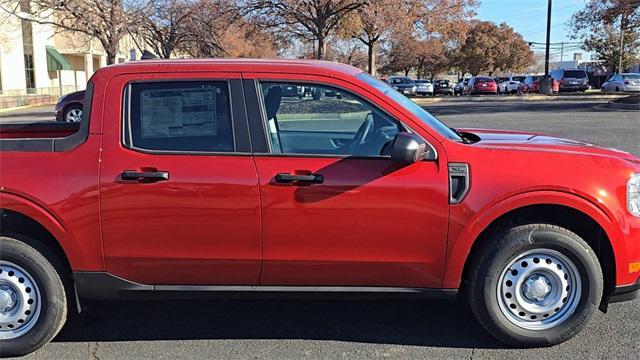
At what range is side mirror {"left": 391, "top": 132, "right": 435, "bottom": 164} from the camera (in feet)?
11.3

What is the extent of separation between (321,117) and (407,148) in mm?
941

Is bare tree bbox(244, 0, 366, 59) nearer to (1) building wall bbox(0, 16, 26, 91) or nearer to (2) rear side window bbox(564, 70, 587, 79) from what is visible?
(1) building wall bbox(0, 16, 26, 91)

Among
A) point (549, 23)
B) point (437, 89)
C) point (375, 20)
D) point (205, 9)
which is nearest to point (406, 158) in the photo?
point (375, 20)

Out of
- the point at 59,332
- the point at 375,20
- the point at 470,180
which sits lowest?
the point at 59,332

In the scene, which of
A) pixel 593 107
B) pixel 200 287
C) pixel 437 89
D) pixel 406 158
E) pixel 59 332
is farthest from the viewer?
pixel 437 89

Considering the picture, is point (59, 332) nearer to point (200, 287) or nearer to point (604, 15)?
point (200, 287)

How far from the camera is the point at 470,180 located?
3.59 meters

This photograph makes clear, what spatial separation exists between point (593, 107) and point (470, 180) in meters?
23.7

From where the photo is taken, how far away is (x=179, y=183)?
356 cm

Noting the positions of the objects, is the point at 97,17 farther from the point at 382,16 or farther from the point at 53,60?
the point at 53,60

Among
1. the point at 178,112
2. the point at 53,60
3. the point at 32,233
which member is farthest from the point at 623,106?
the point at 53,60

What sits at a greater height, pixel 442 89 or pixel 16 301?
pixel 442 89

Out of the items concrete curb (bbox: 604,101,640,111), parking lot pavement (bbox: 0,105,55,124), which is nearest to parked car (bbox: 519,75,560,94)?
concrete curb (bbox: 604,101,640,111)

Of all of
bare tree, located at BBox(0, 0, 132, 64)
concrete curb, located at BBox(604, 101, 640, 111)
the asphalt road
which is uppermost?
bare tree, located at BBox(0, 0, 132, 64)
